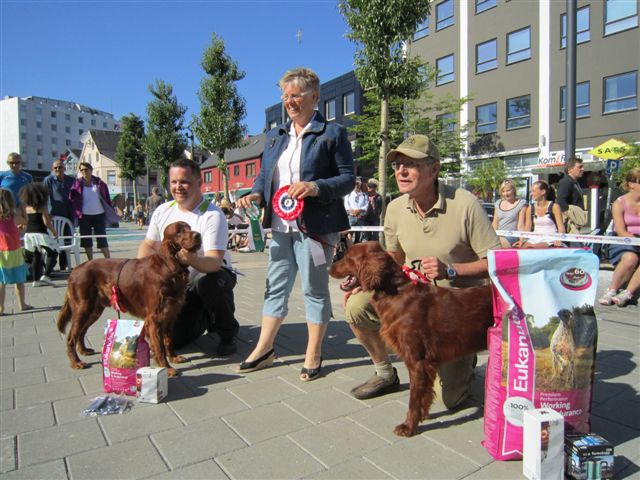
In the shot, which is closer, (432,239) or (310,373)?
(432,239)

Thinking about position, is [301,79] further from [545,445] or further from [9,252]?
[9,252]

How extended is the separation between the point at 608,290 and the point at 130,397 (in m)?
5.93

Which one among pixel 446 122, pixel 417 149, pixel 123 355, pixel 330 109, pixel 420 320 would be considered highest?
pixel 330 109

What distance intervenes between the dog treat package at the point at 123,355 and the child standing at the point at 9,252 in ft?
11.4

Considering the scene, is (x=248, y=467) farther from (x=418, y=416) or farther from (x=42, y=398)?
(x=42, y=398)

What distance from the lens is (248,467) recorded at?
2311mm

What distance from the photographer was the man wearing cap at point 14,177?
8.20 m

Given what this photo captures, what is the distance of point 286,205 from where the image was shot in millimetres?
3363

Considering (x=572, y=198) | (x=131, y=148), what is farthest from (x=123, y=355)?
(x=131, y=148)

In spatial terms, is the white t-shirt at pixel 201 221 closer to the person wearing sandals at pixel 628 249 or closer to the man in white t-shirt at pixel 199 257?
the man in white t-shirt at pixel 199 257

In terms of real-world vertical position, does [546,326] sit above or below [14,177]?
below

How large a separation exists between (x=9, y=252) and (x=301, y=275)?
4400mm

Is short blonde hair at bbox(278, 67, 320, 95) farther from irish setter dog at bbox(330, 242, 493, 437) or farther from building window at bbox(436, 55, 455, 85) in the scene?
building window at bbox(436, 55, 455, 85)

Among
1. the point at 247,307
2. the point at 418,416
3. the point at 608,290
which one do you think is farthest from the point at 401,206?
the point at 608,290
